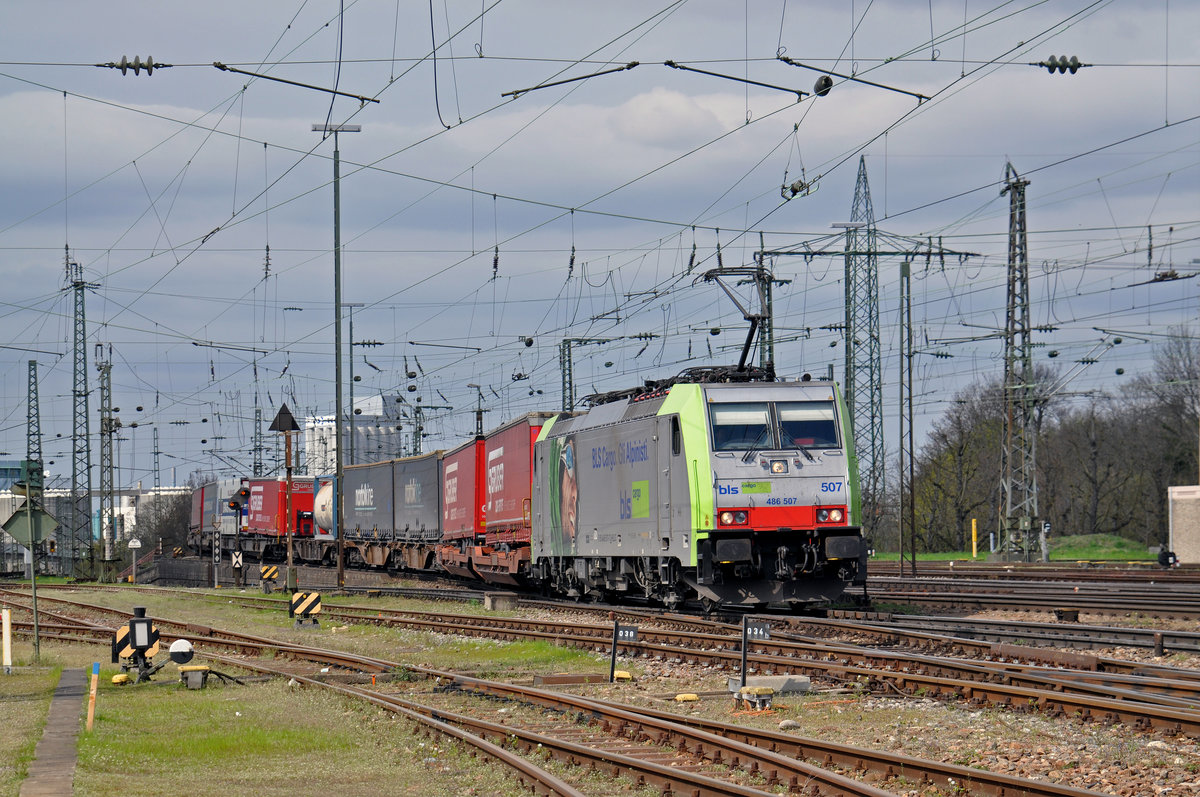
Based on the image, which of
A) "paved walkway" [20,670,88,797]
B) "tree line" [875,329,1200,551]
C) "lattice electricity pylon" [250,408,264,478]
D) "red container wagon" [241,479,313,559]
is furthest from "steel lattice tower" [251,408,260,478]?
"paved walkway" [20,670,88,797]

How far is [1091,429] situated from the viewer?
3137 inches

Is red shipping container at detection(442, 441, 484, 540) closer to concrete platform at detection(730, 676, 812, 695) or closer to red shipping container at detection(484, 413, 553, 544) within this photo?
red shipping container at detection(484, 413, 553, 544)

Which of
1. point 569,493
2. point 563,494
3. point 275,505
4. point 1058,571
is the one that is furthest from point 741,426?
point 275,505

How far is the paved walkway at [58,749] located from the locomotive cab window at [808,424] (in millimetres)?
11418

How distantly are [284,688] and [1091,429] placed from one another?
71978mm

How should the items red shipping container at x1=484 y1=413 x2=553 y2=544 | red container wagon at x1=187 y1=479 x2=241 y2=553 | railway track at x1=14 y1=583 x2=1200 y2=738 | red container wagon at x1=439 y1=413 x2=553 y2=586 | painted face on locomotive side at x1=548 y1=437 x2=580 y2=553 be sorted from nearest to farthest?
railway track at x1=14 y1=583 x2=1200 y2=738
painted face on locomotive side at x1=548 y1=437 x2=580 y2=553
red shipping container at x1=484 y1=413 x2=553 y2=544
red container wagon at x1=439 y1=413 x2=553 y2=586
red container wagon at x1=187 y1=479 x2=241 y2=553

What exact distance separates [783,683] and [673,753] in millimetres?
3350

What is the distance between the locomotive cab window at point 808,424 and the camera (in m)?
21.5

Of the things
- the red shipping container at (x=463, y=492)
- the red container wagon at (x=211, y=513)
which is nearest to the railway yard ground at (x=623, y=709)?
the red shipping container at (x=463, y=492)

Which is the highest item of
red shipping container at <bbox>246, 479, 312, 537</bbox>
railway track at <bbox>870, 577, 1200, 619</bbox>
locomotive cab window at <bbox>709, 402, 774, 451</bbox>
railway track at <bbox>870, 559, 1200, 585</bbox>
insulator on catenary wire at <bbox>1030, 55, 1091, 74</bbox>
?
insulator on catenary wire at <bbox>1030, 55, 1091, 74</bbox>

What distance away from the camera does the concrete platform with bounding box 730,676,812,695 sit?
546 inches

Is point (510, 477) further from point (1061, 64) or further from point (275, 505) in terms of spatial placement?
point (275, 505)

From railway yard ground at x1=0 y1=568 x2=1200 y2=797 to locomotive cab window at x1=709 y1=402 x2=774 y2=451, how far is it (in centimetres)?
295

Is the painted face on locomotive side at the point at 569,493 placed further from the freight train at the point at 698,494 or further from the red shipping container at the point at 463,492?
the red shipping container at the point at 463,492
